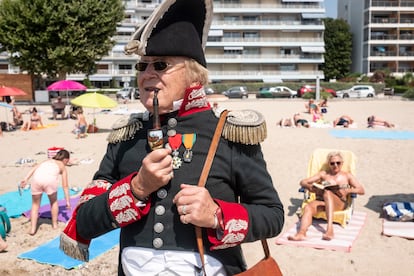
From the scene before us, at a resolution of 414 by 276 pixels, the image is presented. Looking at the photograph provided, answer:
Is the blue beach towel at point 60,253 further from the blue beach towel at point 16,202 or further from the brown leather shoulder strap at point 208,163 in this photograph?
the brown leather shoulder strap at point 208,163

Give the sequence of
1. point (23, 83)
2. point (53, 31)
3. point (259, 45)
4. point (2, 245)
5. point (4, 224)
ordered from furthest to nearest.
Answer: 1. point (259, 45)
2. point (23, 83)
3. point (53, 31)
4. point (4, 224)
5. point (2, 245)

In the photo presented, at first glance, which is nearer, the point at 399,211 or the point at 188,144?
the point at 188,144

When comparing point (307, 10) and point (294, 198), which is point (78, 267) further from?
point (307, 10)

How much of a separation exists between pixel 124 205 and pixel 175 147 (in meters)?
0.31

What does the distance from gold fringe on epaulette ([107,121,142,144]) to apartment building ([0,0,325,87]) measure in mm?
58646

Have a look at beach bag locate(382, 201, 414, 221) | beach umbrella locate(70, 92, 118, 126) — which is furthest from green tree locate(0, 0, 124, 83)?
beach bag locate(382, 201, 414, 221)

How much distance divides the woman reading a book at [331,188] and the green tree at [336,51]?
194 ft

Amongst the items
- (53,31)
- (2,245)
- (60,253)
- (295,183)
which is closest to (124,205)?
(60,253)

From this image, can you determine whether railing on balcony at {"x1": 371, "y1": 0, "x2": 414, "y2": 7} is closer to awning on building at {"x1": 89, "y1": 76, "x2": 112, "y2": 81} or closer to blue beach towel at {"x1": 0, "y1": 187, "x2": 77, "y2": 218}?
awning on building at {"x1": 89, "y1": 76, "x2": 112, "y2": 81}

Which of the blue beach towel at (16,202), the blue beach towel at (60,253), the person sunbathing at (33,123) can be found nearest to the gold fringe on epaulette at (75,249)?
the blue beach towel at (60,253)

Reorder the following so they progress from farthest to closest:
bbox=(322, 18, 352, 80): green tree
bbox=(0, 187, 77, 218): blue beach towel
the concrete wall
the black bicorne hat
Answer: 1. bbox=(322, 18, 352, 80): green tree
2. the concrete wall
3. bbox=(0, 187, 77, 218): blue beach towel
4. the black bicorne hat

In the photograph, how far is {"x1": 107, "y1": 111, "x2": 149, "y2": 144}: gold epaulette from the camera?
6.36 feet

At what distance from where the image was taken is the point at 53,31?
33656 mm

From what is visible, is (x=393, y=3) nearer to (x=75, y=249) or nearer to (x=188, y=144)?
(x=188, y=144)
